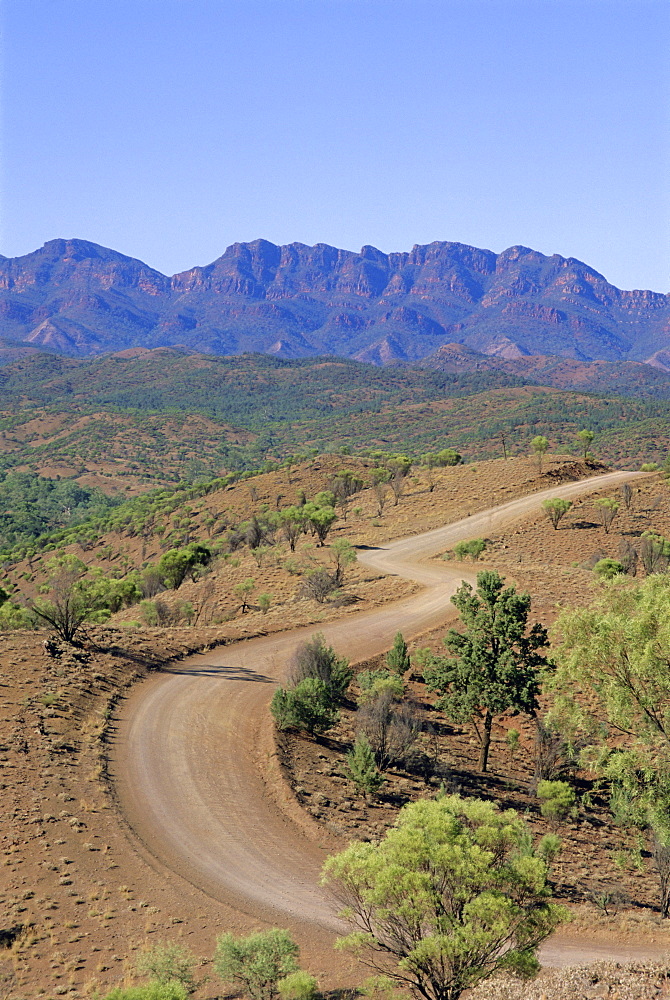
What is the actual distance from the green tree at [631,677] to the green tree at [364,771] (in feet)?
21.6

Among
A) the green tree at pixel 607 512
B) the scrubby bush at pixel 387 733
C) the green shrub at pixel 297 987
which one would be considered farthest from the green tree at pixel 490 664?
the green tree at pixel 607 512

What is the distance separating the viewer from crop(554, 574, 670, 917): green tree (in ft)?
54.2

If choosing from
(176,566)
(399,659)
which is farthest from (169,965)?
(176,566)

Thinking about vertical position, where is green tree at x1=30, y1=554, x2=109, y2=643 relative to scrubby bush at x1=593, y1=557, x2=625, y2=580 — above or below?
below

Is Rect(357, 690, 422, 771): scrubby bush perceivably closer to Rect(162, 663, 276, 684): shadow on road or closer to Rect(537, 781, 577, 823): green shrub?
Rect(537, 781, 577, 823): green shrub

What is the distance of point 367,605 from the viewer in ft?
142

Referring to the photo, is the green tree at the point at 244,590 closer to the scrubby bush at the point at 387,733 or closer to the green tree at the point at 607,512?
the scrubby bush at the point at 387,733

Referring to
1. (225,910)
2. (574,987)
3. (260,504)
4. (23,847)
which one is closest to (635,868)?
(574,987)

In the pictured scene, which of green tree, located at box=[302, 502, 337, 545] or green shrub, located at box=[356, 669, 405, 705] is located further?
green tree, located at box=[302, 502, 337, 545]

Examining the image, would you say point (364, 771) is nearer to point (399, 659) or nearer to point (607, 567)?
point (399, 659)

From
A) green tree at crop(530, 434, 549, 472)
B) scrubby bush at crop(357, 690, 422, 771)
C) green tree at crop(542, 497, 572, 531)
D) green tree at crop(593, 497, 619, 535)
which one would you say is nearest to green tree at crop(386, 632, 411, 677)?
scrubby bush at crop(357, 690, 422, 771)

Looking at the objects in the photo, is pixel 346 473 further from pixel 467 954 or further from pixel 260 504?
pixel 467 954

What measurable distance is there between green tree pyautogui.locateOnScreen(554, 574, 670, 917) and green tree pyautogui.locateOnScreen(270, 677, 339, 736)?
398 inches

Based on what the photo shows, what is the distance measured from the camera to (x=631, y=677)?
56.9 feet
